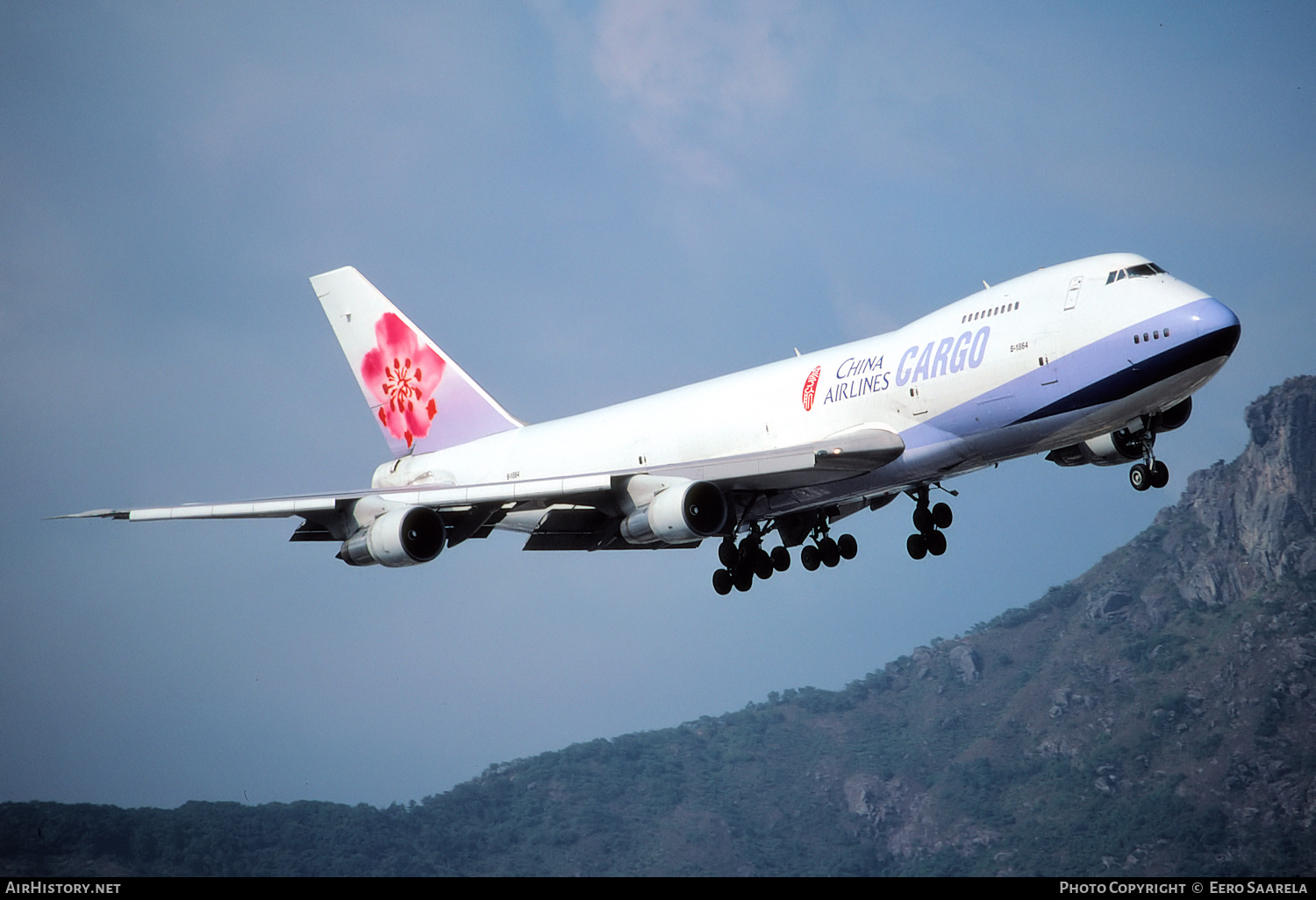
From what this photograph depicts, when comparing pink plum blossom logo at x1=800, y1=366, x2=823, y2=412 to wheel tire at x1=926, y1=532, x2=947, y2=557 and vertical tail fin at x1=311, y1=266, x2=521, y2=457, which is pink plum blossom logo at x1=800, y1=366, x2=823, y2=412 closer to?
wheel tire at x1=926, y1=532, x2=947, y2=557

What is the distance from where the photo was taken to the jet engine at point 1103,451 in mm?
29547

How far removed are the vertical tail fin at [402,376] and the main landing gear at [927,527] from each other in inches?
528

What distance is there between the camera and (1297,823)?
174500 millimetres

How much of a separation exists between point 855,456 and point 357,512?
13.5 meters

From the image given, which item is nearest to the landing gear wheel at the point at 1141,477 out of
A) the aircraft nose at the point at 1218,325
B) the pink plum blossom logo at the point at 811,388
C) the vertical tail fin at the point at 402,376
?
the aircraft nose at the point at 1218,325

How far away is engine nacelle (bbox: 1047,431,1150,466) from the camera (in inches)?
1163

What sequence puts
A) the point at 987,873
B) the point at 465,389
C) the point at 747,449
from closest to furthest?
1. the point at 747,449
2. the point at 465,389
3. the point at 987,873

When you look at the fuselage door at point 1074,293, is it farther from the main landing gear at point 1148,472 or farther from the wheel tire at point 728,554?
the wheel tire at point 728,554

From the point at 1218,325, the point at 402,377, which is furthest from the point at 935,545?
the point at 402,377

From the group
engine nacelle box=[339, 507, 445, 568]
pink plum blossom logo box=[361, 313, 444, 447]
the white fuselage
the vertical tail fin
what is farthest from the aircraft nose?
pink plum blossom logo box=[361, 313, 444, 447]

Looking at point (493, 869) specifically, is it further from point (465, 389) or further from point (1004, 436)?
point (1004, 436)

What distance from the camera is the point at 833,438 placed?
30.4 metres

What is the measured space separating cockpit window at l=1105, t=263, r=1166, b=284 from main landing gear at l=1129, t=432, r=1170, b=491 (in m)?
3.68

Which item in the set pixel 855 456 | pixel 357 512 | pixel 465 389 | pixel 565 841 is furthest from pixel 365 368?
pixel 565 841
